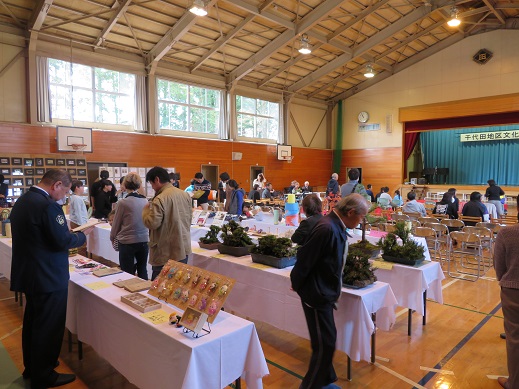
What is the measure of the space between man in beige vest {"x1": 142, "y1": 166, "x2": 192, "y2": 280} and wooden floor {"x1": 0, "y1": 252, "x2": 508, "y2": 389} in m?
0.95

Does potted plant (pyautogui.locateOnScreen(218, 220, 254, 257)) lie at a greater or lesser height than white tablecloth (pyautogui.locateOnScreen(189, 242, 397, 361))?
greater

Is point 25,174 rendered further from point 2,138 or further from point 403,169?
point 403,169

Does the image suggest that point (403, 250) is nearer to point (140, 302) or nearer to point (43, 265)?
point (140, 302)

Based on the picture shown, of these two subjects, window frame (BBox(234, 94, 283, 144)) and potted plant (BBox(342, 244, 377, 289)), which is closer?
potted plant (BBox(342, 244, 377, 289))

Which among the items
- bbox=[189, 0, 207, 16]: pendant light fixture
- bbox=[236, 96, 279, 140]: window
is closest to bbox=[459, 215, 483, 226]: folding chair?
bbox=[189, 0, 207, 16]: pendant light fixture

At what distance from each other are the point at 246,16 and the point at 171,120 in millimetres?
4079

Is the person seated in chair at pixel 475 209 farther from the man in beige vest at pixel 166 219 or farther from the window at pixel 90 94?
the window at pixel 90 94

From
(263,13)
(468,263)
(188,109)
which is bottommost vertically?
(468,263)

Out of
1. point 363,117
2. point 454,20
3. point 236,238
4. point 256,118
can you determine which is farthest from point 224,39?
point 236,238

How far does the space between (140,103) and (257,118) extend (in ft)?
17.2

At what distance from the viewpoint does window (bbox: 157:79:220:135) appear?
11945 millimetres

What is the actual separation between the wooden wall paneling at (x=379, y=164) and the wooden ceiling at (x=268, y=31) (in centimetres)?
335

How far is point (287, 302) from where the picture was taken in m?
2.81

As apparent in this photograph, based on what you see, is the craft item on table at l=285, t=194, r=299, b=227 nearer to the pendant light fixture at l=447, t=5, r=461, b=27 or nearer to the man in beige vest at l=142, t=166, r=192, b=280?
the man in beige vest at l=142, t=166, r=192, b=280
